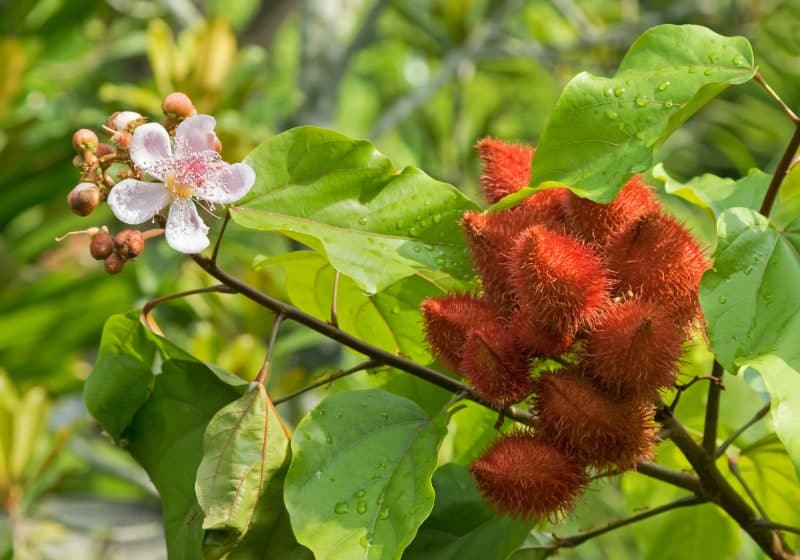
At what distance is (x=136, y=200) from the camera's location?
31.3 inches

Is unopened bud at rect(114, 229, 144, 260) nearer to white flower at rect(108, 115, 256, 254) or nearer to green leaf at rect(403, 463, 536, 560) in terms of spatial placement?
white flower at rect(108, 115, 256, 254)

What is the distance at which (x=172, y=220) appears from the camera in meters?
0.79

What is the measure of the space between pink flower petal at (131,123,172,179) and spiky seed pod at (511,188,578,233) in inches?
11.7

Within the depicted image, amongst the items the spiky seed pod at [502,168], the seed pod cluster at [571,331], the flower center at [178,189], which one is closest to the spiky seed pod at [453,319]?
the seed pod cluster at [571,331]

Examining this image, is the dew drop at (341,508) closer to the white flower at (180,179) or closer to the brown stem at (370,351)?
the brown stem at (370,351)

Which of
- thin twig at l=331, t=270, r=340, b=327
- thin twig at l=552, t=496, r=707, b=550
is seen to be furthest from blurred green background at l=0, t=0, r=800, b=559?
thin twig at l=331, t=270, r=340, b=327

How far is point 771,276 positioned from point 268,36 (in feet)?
15.7

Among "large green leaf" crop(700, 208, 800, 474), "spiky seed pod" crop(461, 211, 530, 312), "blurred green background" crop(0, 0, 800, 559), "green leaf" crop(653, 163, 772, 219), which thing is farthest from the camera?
"blurred green background" crop(0, 0, 800, 559)

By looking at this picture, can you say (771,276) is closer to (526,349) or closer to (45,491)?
(526,349)

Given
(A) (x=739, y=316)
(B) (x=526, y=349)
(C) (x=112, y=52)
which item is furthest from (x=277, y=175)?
(C) (x=112, y=52)

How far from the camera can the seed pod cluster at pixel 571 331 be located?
736 millimetres

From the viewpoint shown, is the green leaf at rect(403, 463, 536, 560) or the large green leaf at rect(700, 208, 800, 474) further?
the green leaf at rect(403, 463, 536, 560)

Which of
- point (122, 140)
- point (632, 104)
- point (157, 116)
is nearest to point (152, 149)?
point (122, 140)

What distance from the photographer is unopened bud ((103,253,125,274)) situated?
0.75m
